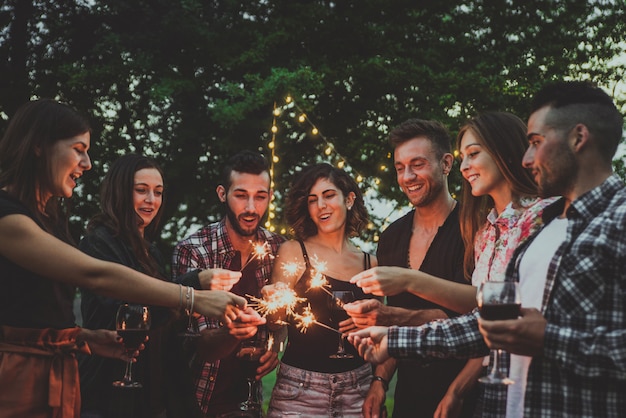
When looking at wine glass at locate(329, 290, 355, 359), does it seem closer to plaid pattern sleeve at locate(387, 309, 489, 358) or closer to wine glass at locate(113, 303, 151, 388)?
plaid pattern sleeve at locate(387, 309, 489, 358)

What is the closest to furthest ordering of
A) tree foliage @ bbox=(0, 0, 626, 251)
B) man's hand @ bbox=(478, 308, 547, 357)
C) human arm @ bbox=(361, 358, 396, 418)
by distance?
man's hand @ bbox=(478, 308, 547, 357) → human arm @ bbox=(361, 358, 396, 418) → tree foliage @ bbox=(0, 0, 626, 251)

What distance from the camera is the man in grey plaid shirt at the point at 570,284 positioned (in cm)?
233

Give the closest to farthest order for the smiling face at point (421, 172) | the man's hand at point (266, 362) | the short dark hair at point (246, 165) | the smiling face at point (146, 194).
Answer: the man's hand at point (266, 362)
the smiling face at point (421, 172)
the smiling face at point (146, 194)
the short dark hair at point (246, 165)

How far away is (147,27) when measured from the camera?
31.2 feet

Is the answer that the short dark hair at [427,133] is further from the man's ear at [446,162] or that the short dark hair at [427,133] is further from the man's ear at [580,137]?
the man's ear at [580,137]

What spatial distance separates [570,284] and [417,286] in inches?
52.3

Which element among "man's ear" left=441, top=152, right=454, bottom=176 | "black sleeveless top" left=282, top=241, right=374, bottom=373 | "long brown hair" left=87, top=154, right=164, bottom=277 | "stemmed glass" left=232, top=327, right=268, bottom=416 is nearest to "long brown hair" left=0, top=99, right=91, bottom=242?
"long brown hair" left=87, top=154, right=164, bottom=277

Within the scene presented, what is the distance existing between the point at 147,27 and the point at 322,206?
6163mm

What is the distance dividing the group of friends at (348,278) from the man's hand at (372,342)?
0.01 metres

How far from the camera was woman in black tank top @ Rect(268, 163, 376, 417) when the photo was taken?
13.3 feet

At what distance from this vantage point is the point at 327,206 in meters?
4.69

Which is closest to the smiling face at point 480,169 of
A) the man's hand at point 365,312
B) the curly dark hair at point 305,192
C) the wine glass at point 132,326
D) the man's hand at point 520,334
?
the man's hand at point 365,312

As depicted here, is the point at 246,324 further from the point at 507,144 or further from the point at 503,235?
the point at 507,144

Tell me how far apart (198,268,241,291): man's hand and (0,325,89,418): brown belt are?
3.20ft
